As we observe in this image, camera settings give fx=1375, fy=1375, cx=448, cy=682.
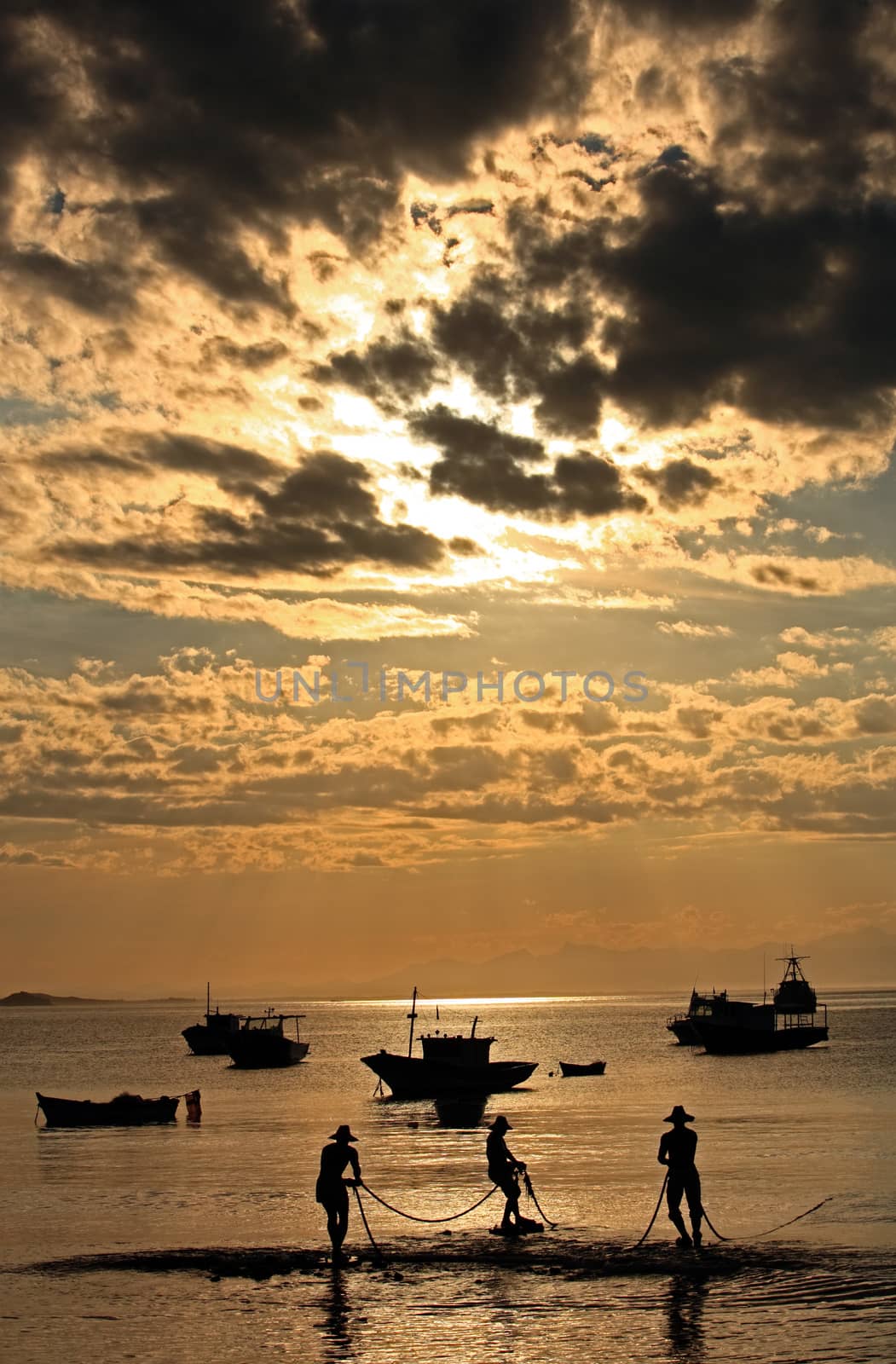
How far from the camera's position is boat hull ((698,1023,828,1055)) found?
4889 inches

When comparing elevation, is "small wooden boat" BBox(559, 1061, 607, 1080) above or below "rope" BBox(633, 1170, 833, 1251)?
below

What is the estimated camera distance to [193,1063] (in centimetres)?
13625

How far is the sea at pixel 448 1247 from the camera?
20.1 metres

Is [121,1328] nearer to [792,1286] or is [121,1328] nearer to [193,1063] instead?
[792,1286]

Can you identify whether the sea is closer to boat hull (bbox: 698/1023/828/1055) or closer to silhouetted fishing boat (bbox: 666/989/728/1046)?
boat hull (bbox: 698/1023/828/1055)

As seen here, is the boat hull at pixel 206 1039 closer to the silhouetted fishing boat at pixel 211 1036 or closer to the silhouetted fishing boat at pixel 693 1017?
the silhouetted fishing boat at pixel 211 1036

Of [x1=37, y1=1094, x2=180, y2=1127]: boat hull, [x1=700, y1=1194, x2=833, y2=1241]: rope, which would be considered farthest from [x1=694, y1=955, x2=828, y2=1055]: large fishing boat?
[x1=700, y1=1194, x2=833, y2=1241]: rope

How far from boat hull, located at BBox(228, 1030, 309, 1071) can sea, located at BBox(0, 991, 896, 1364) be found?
50704 mm

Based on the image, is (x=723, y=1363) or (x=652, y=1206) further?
(x=652, y=1206)

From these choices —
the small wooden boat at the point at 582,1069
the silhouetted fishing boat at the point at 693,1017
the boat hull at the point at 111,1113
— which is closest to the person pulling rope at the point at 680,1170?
the boat hull at the point at 111,1113

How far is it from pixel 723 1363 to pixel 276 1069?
103 m

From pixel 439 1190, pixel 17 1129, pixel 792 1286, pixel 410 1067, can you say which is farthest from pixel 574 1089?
pixel 792 1286

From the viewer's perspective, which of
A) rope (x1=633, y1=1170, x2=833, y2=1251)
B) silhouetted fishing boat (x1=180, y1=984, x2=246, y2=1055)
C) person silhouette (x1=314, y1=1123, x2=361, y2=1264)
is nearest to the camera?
person silhouette (x1=314, y1=1123, x2=361, y2=1264)

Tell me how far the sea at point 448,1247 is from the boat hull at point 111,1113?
0.87 m
